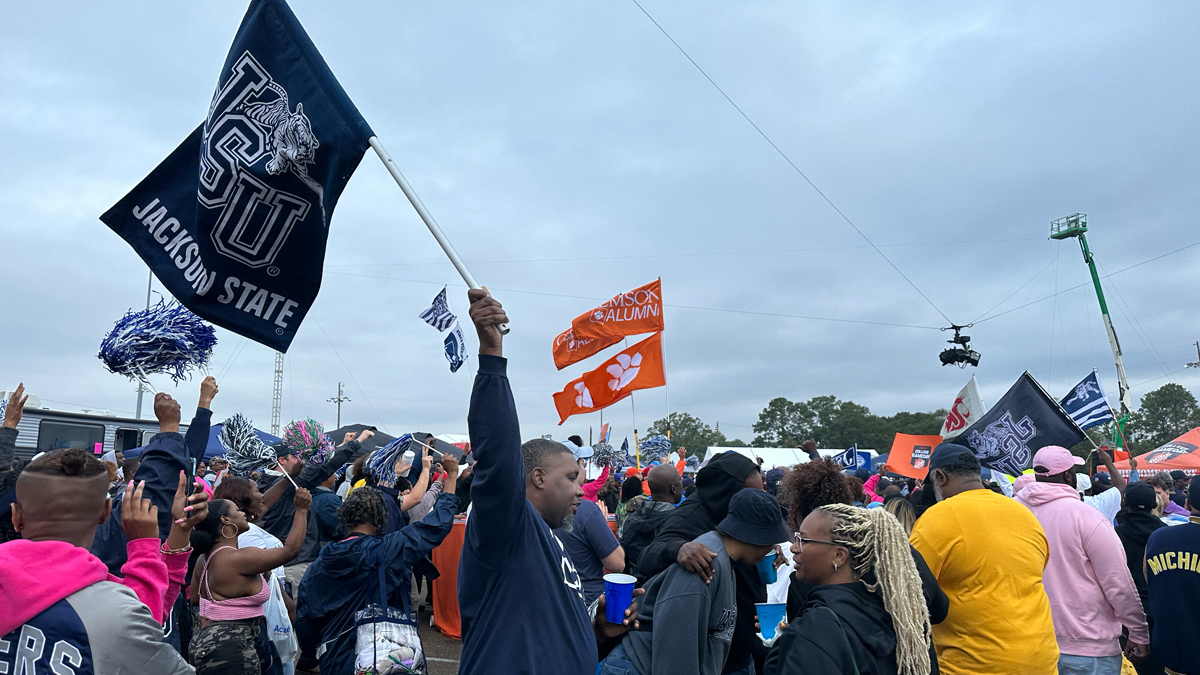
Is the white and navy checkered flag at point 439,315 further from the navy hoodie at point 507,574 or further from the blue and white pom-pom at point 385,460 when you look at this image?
the navy hoodie at point 507,574

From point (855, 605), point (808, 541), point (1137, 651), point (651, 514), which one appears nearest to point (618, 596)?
point (808, 541)

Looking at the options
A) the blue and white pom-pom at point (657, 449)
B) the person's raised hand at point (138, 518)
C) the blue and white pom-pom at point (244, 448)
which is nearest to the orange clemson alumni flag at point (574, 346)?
the blue and white pom-pom at point (657, 449)

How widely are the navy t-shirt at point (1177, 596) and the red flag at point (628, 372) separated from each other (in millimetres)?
8438

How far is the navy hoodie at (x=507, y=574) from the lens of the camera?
2270mm

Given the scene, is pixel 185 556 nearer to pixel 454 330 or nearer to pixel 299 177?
pixel 299 177

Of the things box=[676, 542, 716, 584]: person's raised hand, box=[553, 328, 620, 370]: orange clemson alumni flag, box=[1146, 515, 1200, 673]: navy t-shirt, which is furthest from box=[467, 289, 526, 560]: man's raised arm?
box=[553, 328, 620, 370]: orange clemson alumni flag

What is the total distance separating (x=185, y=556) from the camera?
321 cm

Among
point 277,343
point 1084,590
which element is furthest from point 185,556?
point 1084,590

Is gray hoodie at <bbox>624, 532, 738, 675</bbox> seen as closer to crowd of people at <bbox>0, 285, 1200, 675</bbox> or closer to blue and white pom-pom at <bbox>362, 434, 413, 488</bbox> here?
crowd of people at <bbox>0, 285, 1200, 675</bbox>

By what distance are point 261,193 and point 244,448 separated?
175 inches

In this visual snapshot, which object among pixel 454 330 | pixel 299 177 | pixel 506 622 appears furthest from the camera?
pixel 454 330

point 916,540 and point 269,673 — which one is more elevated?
point 916,540

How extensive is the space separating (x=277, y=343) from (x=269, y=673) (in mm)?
2128

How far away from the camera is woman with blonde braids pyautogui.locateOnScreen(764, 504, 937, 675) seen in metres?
2.71
